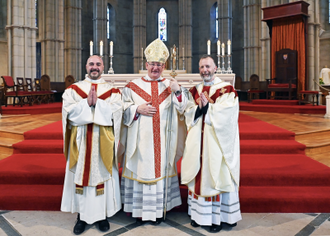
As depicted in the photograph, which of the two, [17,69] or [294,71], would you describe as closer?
[294,71]

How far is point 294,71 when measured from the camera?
11.0 metres

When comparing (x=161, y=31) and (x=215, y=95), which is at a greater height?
(x=161, y=31)

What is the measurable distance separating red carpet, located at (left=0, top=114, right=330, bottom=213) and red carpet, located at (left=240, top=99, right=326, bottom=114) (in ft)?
15.0

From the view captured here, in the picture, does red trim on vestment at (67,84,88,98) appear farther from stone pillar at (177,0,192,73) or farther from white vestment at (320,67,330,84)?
stone pillar at (177,0,192,73)

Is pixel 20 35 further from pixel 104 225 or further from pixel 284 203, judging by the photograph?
pixel 284 203

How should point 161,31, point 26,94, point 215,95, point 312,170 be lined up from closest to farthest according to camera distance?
point 215,95, point 312,170, point 26,94, point 161,31

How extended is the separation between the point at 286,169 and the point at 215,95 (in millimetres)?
1698

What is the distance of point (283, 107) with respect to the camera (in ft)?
31.1

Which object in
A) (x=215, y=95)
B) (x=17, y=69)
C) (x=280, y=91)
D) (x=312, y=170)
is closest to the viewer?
(x=215, y=95)

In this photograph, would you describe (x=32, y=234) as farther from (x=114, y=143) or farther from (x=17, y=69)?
(x=17, y=69)

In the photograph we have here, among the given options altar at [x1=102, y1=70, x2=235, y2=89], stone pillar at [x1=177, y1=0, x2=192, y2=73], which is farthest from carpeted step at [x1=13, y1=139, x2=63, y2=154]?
stone pillar at [x1=177, y1=0, x2=192, y2=73]

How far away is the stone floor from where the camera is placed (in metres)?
2.91

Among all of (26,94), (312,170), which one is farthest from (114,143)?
(26,94)

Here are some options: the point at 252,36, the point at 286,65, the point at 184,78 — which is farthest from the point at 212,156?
the point at 252,36
